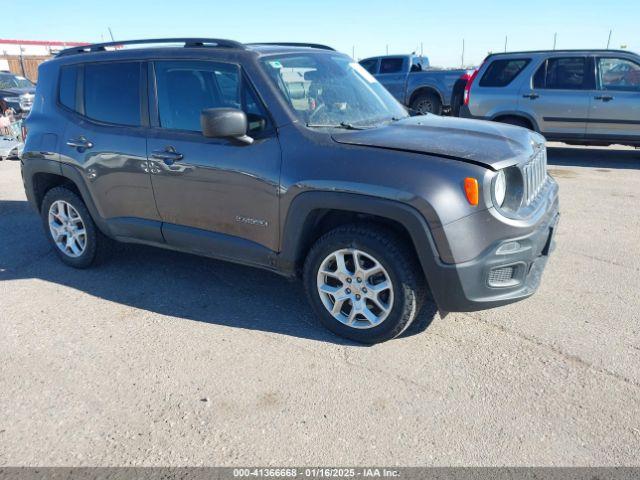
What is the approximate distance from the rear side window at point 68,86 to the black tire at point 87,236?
74cm

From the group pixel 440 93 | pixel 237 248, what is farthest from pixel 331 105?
pixel 440 93

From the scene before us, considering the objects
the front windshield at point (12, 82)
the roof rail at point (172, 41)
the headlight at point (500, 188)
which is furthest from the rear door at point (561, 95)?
the front windshield at point (12, 82)

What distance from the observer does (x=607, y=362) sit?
10.1ft

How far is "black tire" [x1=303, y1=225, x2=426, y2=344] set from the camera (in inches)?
122

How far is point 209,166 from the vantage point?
11.7ft

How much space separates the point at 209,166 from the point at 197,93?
0.57 m

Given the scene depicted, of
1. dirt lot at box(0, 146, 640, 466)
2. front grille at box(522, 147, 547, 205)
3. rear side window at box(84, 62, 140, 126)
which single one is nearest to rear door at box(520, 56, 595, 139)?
dirt lot at box(0, 146, 640, 466)

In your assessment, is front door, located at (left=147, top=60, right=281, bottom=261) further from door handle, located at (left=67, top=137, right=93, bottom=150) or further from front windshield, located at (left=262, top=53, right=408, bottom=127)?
door handle, located at (left=67, top=137, right=93, bottom=150)

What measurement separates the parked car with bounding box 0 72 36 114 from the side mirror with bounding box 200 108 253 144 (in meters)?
14.4

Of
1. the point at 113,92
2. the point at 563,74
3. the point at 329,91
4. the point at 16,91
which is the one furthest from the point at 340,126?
the point at 16,91

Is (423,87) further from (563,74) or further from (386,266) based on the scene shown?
(386,266)

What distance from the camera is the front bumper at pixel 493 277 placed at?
293 centimetres

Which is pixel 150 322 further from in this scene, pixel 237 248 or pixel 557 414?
pixel 557 414

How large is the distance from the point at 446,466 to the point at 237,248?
197 cm
